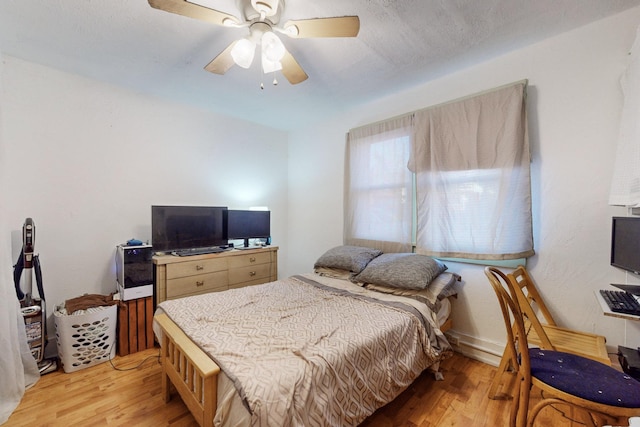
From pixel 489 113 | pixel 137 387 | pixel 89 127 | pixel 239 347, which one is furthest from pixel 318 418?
pixel 89 127

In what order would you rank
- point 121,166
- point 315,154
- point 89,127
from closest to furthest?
point 89,127 → point 121,166 → point 315,154

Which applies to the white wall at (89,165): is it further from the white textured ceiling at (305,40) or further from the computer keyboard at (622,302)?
the computer keyboard at (622,302)

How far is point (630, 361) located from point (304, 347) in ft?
5.46

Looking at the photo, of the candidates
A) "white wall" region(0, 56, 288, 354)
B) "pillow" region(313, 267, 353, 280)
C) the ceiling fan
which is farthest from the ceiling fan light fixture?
"pillow" region(313, 267, 353, 280)

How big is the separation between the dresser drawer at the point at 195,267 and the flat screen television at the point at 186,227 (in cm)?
24

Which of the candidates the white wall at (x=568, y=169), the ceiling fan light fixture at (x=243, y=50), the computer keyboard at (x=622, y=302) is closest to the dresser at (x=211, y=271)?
the ceiling fan light fixture at (x=243, y=50)

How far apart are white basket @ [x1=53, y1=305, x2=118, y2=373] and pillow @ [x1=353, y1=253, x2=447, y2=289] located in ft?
7.08

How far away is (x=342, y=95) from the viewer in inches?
108

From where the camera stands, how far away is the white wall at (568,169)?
1.68 metres

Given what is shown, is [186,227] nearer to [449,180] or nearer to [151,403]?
[151,403]

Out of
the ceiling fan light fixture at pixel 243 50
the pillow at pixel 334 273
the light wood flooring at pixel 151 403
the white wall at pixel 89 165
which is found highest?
the ceiling fan light fixture at pixel 243 50

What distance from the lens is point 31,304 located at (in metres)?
2.03

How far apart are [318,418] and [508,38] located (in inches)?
104

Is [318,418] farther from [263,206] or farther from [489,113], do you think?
[263,206]
